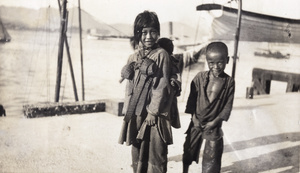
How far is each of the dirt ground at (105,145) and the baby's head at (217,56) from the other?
155 cm

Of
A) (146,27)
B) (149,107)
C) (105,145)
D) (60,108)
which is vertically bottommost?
(105,145)

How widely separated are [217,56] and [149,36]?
0.69m

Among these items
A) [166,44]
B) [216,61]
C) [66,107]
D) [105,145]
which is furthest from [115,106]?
[216,61]

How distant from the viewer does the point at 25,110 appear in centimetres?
599

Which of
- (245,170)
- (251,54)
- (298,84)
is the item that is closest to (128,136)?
(245,170)

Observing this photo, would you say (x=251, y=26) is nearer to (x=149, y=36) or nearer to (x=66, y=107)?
(x=66, y=107)

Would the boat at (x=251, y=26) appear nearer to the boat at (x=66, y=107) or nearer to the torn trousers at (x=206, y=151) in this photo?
the boat at (x=66, y=107)

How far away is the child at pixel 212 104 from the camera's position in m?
2.94

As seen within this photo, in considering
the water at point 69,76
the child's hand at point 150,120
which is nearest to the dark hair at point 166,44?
the child's hand at point 150,120

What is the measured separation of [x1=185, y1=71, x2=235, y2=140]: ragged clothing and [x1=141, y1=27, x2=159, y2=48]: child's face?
0.62 m

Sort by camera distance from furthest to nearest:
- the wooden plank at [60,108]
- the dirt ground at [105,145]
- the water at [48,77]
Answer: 1. the water at [48,77]
2. the wooden plank at [60,108]
3. the dirt ground at [105,145]

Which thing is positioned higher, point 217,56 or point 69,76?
point 217,56

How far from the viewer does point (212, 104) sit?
299 cm

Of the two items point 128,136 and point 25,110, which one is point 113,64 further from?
point 128,136
